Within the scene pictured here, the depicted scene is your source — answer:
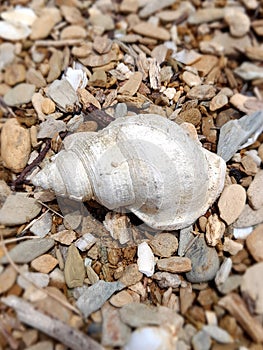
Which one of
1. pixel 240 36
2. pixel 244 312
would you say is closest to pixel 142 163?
pixel 244 312

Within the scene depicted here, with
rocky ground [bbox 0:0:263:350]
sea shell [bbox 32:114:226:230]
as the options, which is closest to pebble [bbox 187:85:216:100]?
rocky ground [bbox 0:0:263:350]

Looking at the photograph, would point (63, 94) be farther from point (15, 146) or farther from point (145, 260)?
point (145, 260)

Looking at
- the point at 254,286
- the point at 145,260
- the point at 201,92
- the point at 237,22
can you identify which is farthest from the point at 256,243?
the point at 237,22

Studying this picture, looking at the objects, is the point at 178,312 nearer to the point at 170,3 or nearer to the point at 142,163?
the point at 142,163

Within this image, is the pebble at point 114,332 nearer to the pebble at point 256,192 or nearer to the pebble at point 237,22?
the pebble at point 256,192

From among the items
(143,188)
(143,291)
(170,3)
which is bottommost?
(143,291)

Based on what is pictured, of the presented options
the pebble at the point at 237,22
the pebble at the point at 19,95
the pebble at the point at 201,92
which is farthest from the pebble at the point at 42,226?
the pebble at the point at 237,22
